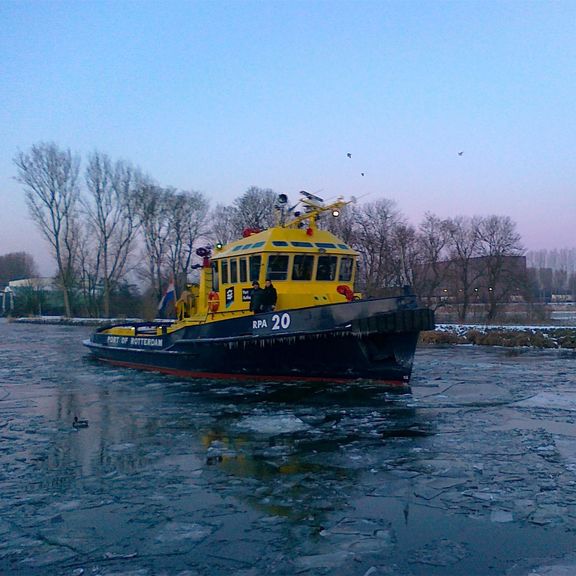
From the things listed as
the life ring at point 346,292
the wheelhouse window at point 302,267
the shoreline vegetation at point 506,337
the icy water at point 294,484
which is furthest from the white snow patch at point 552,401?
the shoreline vegetation at point 506,337

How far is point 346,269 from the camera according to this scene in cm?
1221

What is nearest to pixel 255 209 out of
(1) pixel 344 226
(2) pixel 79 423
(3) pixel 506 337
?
(1) pixel 344 226

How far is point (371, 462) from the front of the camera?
19.3ft

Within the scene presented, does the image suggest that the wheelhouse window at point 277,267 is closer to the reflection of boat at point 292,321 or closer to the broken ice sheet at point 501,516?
the reflection of boat at point 292,321

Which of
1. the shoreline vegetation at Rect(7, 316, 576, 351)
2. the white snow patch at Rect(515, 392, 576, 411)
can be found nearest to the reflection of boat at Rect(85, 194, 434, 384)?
the white snow patch at Rect(515, 392, 576, 411)

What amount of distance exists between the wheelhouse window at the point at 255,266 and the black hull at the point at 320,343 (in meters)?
0.92

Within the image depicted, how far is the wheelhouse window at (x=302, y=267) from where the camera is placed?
38.1 feet

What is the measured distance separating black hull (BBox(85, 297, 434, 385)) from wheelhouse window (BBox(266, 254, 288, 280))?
42.4 inches

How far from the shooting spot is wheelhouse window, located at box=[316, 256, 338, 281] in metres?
11.9

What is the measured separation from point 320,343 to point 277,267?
1.88m

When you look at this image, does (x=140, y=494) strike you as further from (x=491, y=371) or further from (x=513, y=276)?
(x=513, y=276)

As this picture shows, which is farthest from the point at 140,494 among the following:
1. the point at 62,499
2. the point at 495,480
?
the point at 495,480

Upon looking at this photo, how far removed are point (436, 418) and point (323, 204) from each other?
18.6ft

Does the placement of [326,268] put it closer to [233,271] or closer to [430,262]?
[233,271]
